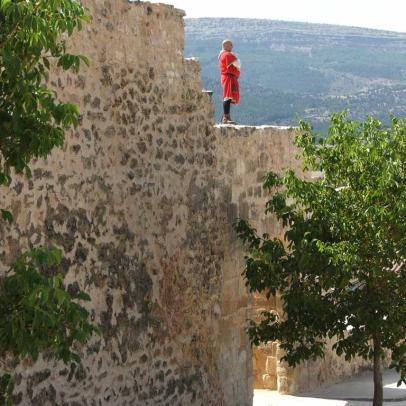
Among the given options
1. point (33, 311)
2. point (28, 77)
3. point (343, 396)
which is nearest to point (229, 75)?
point (343, 396)

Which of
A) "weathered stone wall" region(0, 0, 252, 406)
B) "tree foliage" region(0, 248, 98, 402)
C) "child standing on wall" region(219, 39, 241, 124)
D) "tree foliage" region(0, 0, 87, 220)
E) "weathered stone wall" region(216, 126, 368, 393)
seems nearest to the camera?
"tree foliage" region(0, 248, 98, 402)

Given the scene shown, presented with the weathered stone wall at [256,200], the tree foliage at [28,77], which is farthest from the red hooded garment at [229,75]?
the tree foliage at [28,77]

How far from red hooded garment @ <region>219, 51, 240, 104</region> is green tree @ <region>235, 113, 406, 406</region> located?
2.49 meters

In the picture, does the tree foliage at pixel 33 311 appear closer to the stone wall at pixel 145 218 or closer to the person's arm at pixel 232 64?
the stone wall at pixel 145 218

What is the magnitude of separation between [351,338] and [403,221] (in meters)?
1.31

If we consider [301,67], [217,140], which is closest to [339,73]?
[301,67]

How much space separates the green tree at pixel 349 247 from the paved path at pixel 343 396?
209 cm

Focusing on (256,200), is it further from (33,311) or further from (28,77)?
(33,311)

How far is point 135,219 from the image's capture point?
1034cm

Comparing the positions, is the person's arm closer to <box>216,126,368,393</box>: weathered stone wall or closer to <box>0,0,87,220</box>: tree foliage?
<box>216,126,368,393</box>: weathered stone wall

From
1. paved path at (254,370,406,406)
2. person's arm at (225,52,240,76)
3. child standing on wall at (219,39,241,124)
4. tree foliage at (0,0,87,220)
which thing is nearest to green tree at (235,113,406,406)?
paved path at (254,370,406,406)

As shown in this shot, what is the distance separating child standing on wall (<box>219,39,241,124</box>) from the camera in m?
13.7

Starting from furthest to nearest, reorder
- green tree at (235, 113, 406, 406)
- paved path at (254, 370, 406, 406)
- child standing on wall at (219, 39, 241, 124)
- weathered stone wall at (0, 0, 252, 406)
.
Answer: child standing on wall at (219, 39, 241, 124) < paved path at (254, 370, 406, 406) < green tree at (235, 113, 406, 406) < weathered stone wall at (0, 0, 252, 406)

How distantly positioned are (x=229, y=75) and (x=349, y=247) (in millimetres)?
4001
